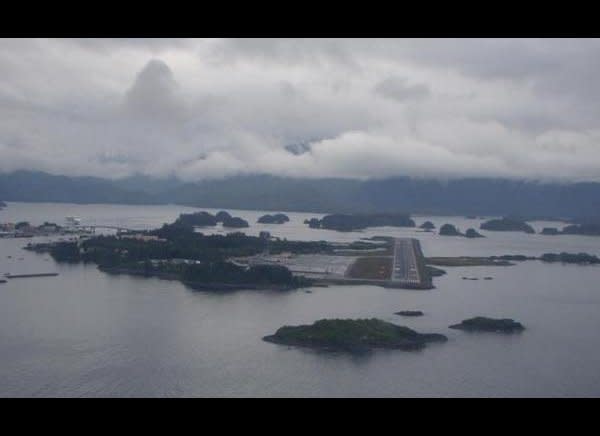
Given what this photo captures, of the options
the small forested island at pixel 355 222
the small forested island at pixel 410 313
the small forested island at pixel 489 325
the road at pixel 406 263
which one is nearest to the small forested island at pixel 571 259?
the road at pixel 406 263

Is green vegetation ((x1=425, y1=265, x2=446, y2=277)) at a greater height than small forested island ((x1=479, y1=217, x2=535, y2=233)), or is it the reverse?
small forested island ((x1=479, y1=217, x2=535, y2=233))

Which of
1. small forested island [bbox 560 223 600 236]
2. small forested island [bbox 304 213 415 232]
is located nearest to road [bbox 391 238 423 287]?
small forested island [bbox 304 213 415 232]

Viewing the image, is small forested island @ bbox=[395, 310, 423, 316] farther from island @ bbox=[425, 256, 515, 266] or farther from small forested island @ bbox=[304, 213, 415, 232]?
small forested island @ bbox=[304, 213, 415, 232]

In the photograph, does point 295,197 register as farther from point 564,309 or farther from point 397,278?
point 564,309

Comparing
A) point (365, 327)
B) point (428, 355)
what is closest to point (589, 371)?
point (428, 355)
